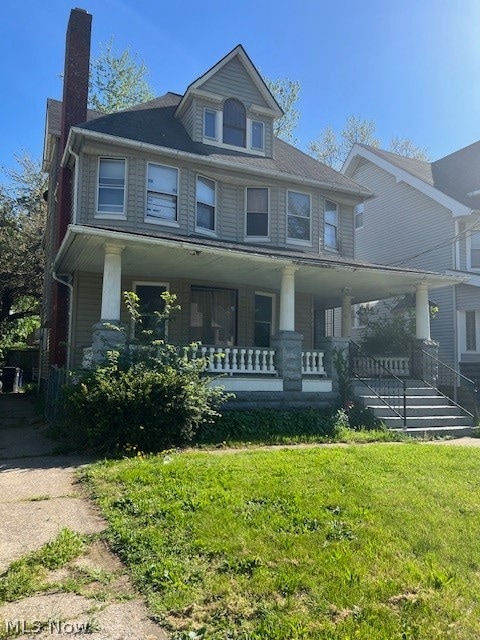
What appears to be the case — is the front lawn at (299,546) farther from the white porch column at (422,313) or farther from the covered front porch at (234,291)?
the white porch column at (422,313)

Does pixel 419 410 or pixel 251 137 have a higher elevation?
pixel 251 137

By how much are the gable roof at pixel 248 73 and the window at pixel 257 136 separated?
593 millimetres

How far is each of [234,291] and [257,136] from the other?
5036mm

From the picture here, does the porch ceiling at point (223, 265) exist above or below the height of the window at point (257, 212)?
below

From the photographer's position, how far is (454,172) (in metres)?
21.1

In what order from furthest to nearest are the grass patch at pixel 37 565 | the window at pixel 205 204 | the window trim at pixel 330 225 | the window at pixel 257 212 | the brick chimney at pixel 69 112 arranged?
the window trim at pixel 330 225, the window at pixel 257 212, the brick chimney at pixel 69 112, the window at pixel 205 204, the grass patch at pixel 37 565

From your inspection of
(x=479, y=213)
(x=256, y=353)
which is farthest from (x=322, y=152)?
(x=256, y=353)

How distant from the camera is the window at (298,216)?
14.7m

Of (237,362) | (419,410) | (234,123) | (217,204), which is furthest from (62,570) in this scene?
(234,123)

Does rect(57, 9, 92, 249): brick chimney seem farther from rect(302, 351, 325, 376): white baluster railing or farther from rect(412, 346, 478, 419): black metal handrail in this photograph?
rect(412, 346, 478, 419): black metal handrail

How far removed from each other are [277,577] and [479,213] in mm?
17066

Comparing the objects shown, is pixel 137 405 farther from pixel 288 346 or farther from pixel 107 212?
pixel 107 212

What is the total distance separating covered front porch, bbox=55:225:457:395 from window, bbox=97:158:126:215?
5.44 ft

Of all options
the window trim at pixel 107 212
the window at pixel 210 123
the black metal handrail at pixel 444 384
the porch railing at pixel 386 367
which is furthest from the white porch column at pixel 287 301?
the window at pixel 210 123
